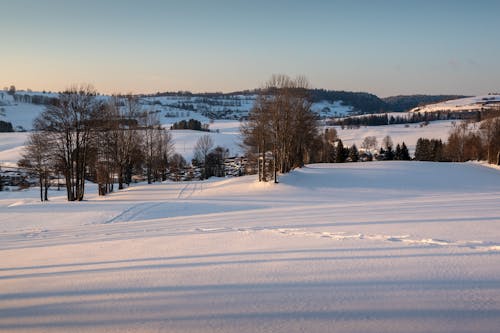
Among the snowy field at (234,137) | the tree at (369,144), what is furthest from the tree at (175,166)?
the tree at (369,144)

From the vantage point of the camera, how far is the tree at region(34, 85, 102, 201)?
28594mm

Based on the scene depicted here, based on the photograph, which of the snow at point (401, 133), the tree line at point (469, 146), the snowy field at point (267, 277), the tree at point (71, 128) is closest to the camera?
the snowy field at point (267, 277)

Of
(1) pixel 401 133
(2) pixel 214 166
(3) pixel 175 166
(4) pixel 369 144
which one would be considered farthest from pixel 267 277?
(1) pixel 401 133

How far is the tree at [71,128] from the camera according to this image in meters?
28.6

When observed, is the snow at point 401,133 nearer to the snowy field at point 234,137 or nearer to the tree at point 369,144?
the snowy field at point 234,137

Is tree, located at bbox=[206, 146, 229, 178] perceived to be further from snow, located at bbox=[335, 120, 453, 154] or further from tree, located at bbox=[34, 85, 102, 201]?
snow, located at bbox=[335, 120, 453, 154]

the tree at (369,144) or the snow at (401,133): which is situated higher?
the snow at (401,133)

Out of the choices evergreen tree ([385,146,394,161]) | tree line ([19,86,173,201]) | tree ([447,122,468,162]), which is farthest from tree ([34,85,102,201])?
evergreen tree ([385,146,394,161])

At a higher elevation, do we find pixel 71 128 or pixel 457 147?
pixel 71 128

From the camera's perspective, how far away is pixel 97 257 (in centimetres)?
856

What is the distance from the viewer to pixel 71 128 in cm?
2881

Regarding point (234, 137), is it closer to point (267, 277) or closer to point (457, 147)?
point (457, 147)

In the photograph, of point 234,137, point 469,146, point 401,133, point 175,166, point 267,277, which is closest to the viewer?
point 267,277

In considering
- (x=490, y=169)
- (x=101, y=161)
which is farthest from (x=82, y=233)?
(x=490, y=169)
